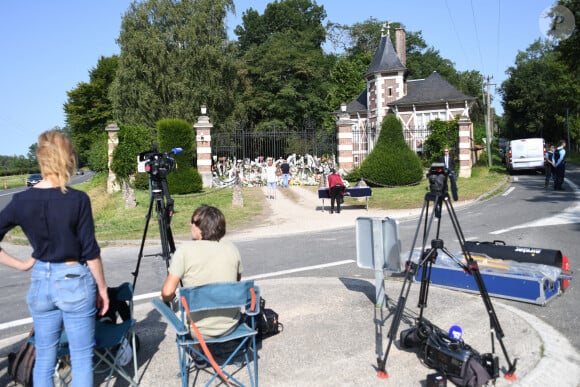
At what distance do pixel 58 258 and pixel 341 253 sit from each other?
695 centimetres

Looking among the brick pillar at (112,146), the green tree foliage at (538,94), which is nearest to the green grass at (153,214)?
the brick pillar at (112,146)

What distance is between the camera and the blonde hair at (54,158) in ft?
10.4

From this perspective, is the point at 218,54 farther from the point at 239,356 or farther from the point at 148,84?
the point at 239,356

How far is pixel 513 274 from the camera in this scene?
6.24m

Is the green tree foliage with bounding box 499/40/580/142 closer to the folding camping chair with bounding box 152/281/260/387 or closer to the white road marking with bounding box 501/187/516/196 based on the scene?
the white road marking with bounding box 501/187/516/196

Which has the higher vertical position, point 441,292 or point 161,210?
point 161,210

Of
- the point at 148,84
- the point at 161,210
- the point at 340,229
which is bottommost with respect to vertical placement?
the point at 340,229

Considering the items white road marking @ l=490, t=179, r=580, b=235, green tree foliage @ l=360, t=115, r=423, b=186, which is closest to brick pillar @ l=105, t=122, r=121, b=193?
green tree foliage @ l=360, t=115, r=423, b=186

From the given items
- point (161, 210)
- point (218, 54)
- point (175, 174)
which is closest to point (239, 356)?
point (161, 210)

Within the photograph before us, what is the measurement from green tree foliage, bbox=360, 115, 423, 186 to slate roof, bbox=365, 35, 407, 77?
17.9m

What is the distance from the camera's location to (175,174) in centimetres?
2277

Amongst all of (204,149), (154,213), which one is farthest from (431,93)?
(154,213)

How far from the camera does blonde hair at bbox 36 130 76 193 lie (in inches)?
125

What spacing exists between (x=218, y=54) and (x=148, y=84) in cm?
608
